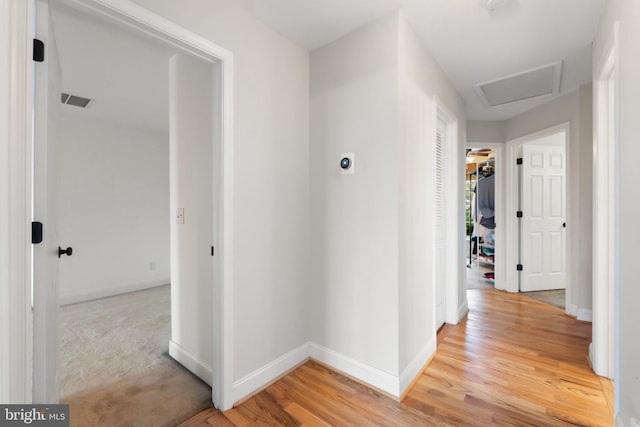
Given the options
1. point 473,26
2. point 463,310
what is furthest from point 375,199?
point 463,310

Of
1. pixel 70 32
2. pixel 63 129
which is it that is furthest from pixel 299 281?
pixel 63 129

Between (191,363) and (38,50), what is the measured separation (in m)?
1.96

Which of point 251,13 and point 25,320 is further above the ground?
point 251,13

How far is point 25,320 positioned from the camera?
3.12 ft

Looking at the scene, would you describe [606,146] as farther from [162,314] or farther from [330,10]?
[162,314]

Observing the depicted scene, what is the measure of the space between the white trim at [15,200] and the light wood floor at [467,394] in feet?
3.22

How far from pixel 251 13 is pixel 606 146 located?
8.18 feet

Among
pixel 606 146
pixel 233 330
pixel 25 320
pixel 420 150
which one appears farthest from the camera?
pixel 420 150

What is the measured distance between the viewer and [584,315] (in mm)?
2920

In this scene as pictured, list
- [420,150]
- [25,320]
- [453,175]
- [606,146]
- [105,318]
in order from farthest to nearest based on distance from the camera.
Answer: [105,318] < [453,175] < [420,150] < [606,146] < [25,320]

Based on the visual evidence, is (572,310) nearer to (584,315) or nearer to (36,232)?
(584,315)

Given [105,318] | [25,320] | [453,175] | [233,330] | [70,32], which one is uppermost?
[70,32]

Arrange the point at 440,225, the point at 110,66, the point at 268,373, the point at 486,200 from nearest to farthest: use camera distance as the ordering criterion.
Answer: the point at 268,373
the point at 110,66
the point at 440,225
the point at 486,200

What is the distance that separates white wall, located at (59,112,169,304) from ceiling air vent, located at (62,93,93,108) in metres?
0.35
